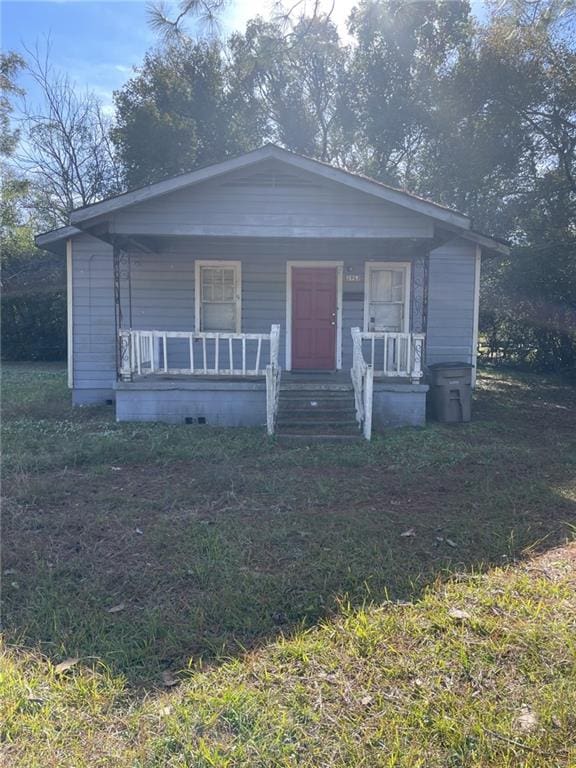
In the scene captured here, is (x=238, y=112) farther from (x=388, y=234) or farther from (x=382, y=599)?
(x=382, y=599)

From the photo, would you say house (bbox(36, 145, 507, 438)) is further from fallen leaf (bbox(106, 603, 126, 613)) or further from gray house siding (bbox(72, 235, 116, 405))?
fallen leaf (bbox(106, 603, 126, 613))

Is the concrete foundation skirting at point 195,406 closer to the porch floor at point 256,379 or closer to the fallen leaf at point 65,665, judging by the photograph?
the porch floor at point 256,379

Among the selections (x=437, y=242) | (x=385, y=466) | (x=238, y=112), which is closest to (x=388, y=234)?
(x=437, y=242)

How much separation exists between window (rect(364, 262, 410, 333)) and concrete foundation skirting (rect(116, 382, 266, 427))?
3137 millimetres

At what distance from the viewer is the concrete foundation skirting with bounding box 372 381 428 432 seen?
864 centimetres

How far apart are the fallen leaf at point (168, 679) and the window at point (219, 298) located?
26.7 feet

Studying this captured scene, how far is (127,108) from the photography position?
21203 mm

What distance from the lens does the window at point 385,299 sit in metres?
10.6

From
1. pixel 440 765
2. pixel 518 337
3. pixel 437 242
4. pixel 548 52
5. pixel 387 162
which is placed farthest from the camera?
pixel 387 162

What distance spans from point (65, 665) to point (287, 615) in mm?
1182

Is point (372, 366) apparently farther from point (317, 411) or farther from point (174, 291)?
point (174, 291)

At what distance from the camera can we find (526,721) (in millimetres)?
2389

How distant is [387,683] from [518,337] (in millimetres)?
18114

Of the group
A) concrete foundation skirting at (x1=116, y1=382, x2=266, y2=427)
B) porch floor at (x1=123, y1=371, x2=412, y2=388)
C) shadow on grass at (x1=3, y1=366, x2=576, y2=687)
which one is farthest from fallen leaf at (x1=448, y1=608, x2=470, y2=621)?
porch floor at (x1=123, y1=371, x2=412, y2=388)
